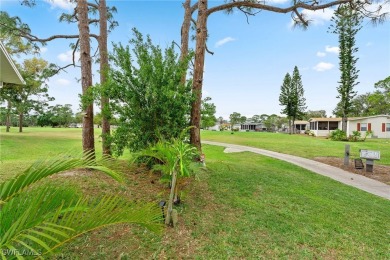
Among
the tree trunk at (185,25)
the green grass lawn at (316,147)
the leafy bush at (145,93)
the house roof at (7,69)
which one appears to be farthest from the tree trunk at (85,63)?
the green grass lawn at (316,147)

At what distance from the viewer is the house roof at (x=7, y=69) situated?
523cm

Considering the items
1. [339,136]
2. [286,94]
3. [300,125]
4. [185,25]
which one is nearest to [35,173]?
[185,25]

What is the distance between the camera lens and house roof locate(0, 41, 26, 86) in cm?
523

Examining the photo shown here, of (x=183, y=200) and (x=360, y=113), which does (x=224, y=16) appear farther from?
(x=360, y=113)

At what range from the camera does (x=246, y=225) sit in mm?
3629

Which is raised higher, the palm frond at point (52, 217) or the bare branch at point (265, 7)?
the bare branch at point (265, 7)

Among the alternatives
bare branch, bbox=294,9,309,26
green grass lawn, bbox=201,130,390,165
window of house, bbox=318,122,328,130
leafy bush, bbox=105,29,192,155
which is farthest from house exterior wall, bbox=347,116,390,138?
leafy bush, bbox=105,29,192,155

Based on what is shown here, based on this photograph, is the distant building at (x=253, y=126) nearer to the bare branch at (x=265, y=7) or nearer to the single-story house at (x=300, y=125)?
the single-story house at (x=300, y=125)

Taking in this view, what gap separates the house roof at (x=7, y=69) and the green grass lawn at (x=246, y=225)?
2.58m

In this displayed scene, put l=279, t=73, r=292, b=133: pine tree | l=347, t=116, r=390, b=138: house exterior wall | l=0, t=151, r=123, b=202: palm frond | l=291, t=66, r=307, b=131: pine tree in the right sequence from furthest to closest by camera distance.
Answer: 1. l=279, t=73, r=292, b=133: pine tree
2. l=291, t=66, r=307, b=131: pine tree
3. l=347, t=116, r=390, b=138: house exterior wall
4. l=0, t=151, r=123, b=202: palm frond

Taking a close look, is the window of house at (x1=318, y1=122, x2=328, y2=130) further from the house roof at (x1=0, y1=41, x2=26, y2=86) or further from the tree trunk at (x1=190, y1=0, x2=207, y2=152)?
the house roof at (x1=0, y1=41, x2=26, y2=86)

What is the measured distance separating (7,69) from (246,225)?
6.68 m

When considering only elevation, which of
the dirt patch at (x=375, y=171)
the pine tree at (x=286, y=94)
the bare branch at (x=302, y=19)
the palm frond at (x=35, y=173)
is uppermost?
the pine tree at (x=286, y=94)

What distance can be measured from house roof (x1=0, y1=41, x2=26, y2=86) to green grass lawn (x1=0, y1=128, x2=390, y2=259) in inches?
101
